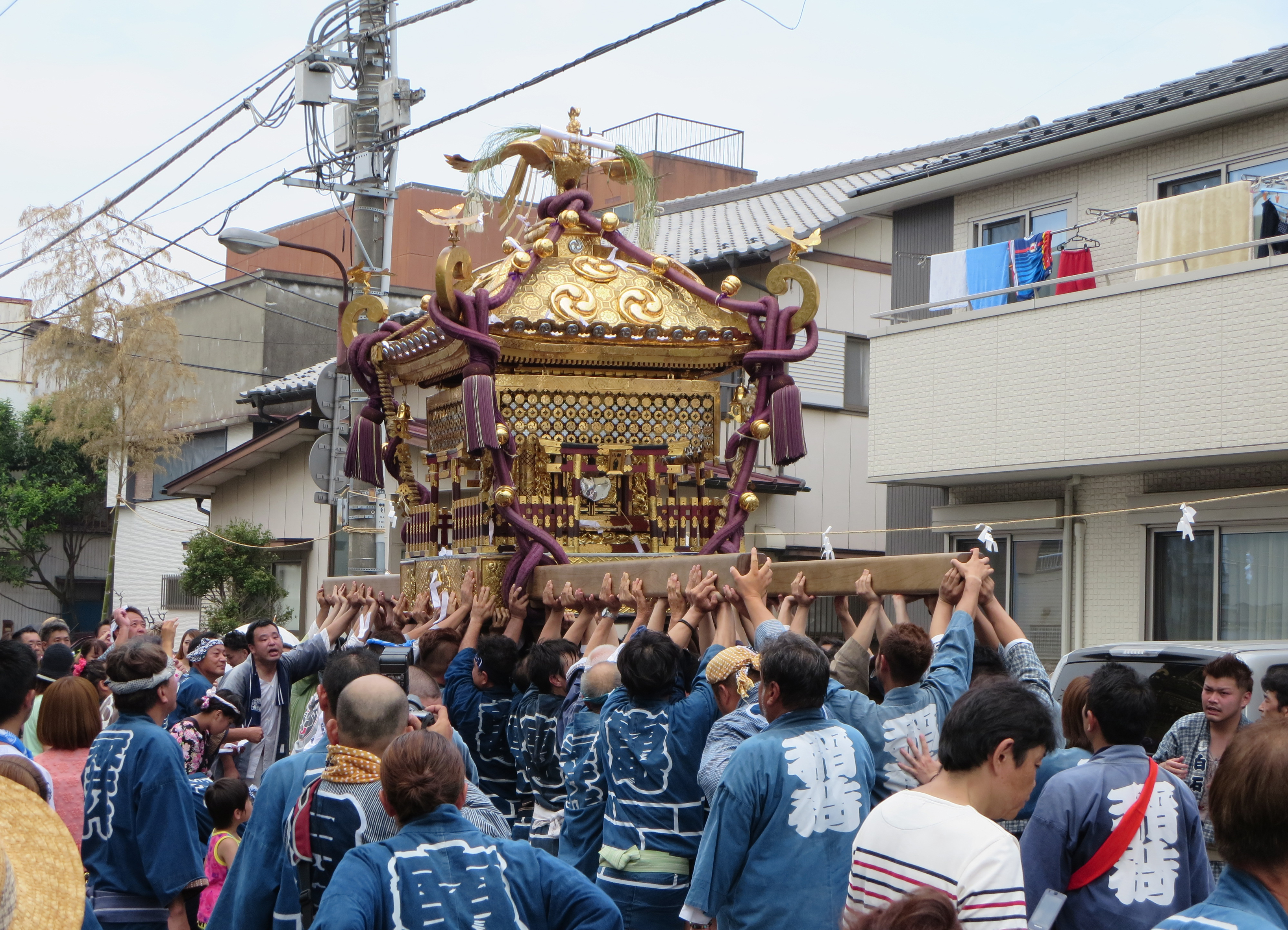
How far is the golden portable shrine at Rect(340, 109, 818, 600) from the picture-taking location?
627cm

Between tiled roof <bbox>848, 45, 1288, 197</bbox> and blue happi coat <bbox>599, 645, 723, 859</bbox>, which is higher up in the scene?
tiled roof <bbox>848, 45, 1288, 197</bbox>

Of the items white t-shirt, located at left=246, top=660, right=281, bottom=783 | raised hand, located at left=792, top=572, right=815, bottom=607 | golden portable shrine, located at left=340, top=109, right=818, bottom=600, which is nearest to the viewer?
raised hand, located at left=792, top=572, right=815, bottom=607

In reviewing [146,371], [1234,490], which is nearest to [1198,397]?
[1234,490]

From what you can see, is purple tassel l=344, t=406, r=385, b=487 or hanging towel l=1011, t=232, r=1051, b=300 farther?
hanging towel l=1011, t=232, r=1051, b=300

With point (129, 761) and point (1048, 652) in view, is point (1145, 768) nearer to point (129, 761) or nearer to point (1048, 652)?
point (129, 761)

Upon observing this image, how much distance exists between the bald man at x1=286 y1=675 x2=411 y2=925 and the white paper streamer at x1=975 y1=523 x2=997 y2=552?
6.36 metres

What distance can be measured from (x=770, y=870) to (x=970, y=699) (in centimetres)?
99

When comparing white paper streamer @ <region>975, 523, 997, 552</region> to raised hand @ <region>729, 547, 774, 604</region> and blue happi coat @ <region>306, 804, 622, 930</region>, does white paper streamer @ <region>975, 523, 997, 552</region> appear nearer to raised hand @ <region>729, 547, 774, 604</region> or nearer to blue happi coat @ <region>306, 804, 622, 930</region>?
raised hand @ <region>729, 547, 774, 604</region>

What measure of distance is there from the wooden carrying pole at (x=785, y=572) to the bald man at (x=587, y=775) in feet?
1.72

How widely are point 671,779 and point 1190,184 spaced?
9255 millimetres

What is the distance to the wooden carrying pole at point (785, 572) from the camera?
4266mm

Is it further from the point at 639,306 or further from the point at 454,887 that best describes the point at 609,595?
the point at 454,887

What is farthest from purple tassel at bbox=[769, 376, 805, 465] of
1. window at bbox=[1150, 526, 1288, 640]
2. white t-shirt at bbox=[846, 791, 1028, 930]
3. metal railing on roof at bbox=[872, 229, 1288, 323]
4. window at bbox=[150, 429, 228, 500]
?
window at bbox=[150, 429, 228, 500]

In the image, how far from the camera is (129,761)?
453 cm
